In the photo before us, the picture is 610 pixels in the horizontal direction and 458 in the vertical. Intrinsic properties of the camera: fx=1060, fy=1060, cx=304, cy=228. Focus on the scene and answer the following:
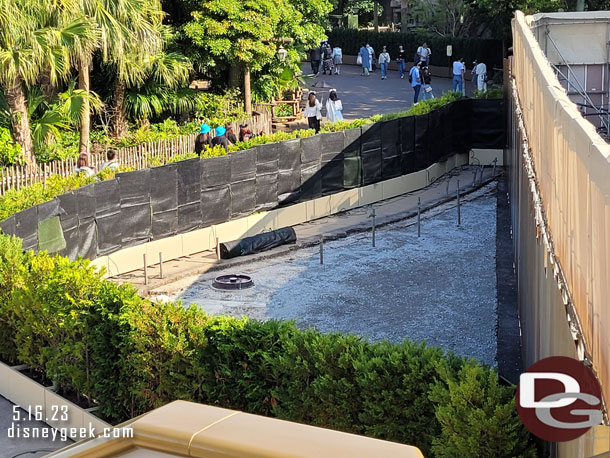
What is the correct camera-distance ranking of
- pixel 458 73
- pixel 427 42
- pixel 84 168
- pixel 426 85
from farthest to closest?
pixel 427 42, pixel 458 73, pixel 426 85, pixel 84 168

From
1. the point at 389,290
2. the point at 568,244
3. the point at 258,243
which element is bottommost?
the point at 389,290

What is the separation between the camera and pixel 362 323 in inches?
661

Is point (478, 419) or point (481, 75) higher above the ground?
point (481, 75)

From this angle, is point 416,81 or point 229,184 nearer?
point 229,184

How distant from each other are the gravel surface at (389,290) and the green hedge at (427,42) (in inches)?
1201

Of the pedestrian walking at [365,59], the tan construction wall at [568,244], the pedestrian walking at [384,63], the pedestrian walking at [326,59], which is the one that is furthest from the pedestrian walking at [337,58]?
the tan construction wall at [568,244]

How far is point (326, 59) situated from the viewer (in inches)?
2057

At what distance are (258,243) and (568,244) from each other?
13.4 metres

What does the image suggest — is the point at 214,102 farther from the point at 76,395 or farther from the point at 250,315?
the point at 76,395

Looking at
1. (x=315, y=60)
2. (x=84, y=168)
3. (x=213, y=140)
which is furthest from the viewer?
(x=315, y=60)

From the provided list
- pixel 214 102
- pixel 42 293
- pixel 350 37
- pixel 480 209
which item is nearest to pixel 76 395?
pixel 42 293

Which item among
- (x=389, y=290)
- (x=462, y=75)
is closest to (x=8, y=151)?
(x=389, y=290)

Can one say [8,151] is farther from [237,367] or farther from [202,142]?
[237,367]

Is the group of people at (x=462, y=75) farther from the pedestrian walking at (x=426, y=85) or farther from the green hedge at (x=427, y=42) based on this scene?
the green hedge at (x=427, y=42)
